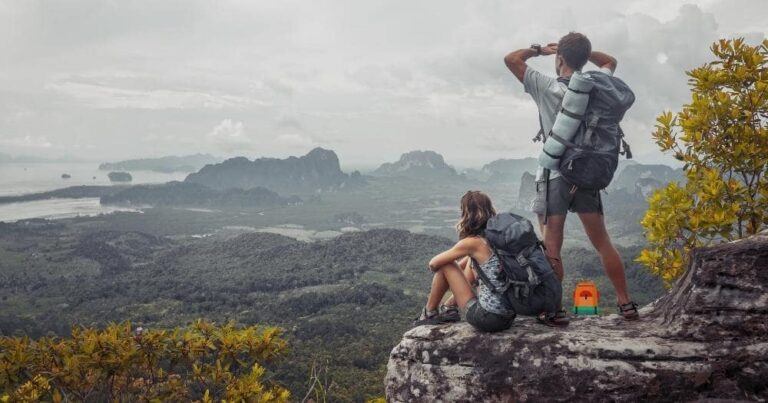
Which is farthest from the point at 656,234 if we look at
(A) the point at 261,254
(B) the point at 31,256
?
(B) the point at 31,256

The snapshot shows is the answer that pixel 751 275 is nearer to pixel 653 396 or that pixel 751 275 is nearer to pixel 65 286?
pixel 653 396

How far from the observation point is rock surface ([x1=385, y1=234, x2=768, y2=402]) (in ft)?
13.1

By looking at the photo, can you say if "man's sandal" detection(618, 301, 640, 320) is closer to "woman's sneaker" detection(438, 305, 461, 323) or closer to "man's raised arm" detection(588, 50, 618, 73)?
"woman's sneaker" detection(438, 305, 461, 323)

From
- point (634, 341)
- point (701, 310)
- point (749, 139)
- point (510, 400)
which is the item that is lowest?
point (510, 400)

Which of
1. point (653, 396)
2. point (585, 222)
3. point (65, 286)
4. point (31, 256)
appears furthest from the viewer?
point (31, 256)

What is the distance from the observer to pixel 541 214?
5.12 metres

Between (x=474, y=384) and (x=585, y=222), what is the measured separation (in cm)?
189

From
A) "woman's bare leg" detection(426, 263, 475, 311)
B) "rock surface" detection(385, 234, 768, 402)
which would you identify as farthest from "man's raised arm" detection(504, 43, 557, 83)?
"rock surface" detection(385, 234, 768, 402)

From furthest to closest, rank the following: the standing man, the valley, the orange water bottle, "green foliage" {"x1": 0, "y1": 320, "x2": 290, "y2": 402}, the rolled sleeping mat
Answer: the valley → the orange water bottle → "green foliage" {"x1": 0, "y1": 320, "x2": 290, "y2": 402} → the standing man → the rolled sleeping mat

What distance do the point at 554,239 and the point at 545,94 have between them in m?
1.41

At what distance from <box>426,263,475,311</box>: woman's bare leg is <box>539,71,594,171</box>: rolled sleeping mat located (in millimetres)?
1344

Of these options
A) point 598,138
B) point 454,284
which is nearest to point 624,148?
point 598,138

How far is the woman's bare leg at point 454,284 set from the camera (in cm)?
488

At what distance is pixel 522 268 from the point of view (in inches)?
180
